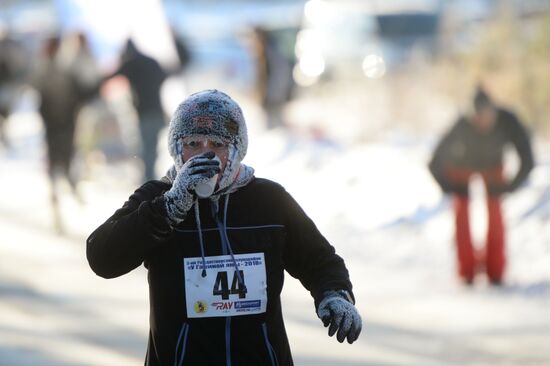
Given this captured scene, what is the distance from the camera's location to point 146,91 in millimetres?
15352

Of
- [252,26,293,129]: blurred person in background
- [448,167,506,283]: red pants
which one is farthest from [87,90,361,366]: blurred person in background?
[252,26,293,129]: blurred person in background

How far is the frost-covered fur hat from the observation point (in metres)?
4.16

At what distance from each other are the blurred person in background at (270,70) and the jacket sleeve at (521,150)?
10287mm

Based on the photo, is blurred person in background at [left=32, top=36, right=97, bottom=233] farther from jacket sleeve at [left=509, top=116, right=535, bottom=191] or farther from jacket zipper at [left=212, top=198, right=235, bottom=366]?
jacket zipper at [left=212, top=198, right=235, bottom=366]

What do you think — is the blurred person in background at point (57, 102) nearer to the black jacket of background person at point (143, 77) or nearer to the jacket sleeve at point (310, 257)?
the black jacket of background person at point (143, 77)

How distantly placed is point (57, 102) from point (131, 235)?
11.0 m

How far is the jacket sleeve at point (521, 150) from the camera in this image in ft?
36.1

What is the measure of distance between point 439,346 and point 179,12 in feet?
131

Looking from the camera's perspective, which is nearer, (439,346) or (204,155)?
(204,155)

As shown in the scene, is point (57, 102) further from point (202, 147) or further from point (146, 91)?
point (202, 147)

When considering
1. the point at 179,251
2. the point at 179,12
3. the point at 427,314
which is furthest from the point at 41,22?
the point at 179,251

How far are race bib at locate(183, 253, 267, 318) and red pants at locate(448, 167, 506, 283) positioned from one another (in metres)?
7.29

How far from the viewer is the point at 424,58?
83.2 feet

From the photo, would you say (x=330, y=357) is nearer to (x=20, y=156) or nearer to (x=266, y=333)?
(x=266, y=333)
